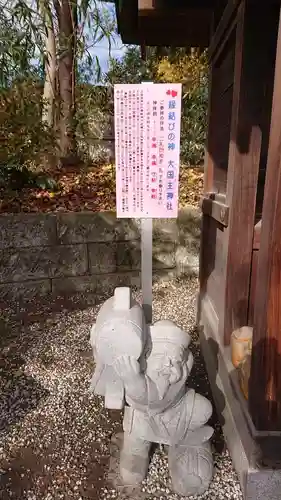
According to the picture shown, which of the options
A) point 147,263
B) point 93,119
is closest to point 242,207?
point 147,263

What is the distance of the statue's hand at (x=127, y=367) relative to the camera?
1.19 meters

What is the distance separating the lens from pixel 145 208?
1.67 metres

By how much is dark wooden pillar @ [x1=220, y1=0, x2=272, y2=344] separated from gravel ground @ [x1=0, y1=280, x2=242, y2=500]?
74cm

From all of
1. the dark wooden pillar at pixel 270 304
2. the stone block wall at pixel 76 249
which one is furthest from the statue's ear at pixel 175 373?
the stone block wall at pixel 76 249

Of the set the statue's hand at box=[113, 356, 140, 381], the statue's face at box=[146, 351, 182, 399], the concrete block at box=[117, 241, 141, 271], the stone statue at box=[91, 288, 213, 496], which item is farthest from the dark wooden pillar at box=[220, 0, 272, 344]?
the concrete block at box=[117, 241, 141, 271]

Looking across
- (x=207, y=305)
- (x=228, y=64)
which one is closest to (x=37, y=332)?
(x=207, y=305)

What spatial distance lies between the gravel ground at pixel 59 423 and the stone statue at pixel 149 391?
132 mm

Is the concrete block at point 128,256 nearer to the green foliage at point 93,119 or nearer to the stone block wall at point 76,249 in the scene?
the stone block wall at point 76,249

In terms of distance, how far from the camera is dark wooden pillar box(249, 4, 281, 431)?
112 cm

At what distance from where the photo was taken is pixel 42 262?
358 cm

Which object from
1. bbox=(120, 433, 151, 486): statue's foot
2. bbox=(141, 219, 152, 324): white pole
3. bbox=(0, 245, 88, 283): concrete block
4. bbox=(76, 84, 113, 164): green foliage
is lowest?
bbox=(120, 433, 151, 486): statue's foot

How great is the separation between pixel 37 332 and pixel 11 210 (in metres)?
1.48

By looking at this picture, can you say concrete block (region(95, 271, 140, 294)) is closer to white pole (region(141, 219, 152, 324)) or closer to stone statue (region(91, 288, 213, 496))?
white pole (region(141, 219, 152, 324))

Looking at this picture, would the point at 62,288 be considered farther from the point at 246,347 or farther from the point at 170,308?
the point at 246,347
